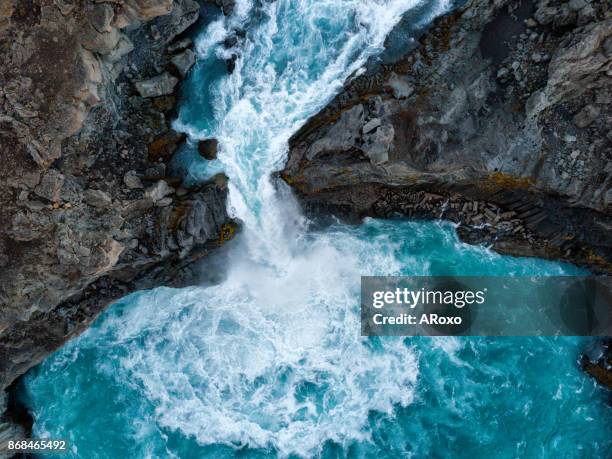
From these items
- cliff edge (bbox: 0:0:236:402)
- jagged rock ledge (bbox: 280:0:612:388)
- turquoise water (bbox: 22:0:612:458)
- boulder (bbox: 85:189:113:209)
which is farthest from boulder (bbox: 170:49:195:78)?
boulder (bbox: 85:189:113:209)

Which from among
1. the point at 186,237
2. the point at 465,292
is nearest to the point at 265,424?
the point at 186,237

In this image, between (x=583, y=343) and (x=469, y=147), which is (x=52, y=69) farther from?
(x=583, y=343)

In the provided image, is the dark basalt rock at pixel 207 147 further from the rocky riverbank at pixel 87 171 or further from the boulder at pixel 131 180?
the boulder at pixel 131 180

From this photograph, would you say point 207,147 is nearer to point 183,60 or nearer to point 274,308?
point 183,60

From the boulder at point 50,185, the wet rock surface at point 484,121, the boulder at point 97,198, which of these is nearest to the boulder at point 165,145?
the boulder at point 97,198

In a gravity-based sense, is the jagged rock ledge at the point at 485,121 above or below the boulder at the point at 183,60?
below

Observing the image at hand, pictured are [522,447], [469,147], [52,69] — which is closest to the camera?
[52,69]
